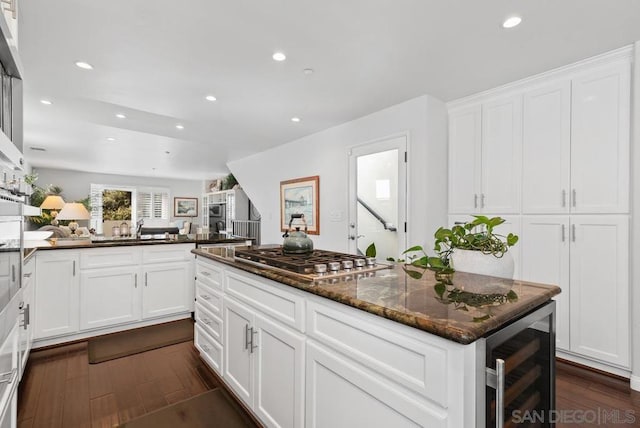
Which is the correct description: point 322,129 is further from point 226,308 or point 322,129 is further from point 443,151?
point 226,308

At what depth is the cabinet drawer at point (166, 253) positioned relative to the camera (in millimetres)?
3262


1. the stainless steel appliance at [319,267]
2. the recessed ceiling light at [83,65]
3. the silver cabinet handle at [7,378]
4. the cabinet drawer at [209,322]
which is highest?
the recessed ceiling light at [83,65]

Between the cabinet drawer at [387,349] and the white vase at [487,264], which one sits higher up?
the white vase at [487,264]

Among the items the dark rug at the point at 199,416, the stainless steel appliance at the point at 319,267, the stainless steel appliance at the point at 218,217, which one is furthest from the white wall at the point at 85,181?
the stainless steel appliance at the point at 319,267

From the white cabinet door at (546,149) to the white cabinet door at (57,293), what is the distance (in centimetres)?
415

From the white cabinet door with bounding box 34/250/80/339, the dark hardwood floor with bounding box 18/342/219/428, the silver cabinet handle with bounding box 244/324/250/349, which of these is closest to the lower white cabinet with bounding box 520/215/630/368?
the silver cabinet handle with bounding box 244/324/250/349

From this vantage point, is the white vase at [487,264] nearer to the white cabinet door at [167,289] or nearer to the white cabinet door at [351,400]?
the white cabinet door at [351,400]

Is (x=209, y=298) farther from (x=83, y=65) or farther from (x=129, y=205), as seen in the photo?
(x=129, y=205)

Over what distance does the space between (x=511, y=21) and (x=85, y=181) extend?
10849 mm

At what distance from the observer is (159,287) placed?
3.33 m

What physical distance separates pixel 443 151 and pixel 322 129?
1.76m

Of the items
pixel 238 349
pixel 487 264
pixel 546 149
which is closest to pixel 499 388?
pixel 487 264

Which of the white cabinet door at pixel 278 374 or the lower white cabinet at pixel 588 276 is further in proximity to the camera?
the lower white cabinet at pixel 588 276

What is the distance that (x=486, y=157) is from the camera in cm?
302
